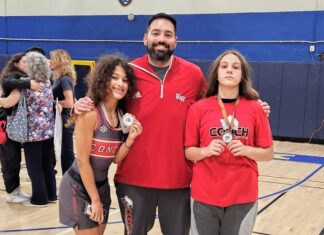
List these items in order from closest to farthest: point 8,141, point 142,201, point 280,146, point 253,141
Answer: point 253,141, point 142,201, point 8,141, point 280,146

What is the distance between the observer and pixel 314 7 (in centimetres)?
972

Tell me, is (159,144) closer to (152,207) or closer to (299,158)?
(152,207)

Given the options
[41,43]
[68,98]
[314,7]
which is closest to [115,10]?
[41,43]

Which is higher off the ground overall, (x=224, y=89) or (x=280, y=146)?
(x=224, y=89)

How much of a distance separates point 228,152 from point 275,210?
282 centimetres

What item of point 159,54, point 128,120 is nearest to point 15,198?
point 128,120

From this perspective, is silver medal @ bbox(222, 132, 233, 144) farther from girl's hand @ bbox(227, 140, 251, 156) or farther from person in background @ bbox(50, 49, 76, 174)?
person in background @ bbox(50, 49, 76, 174)

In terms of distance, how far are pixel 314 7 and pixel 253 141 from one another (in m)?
A: 8.22

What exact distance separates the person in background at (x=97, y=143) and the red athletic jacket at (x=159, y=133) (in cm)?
9

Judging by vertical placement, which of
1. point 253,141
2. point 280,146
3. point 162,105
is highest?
point 162,105

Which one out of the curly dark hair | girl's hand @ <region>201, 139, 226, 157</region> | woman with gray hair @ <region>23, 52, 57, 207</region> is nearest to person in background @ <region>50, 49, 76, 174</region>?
woman with gray hair @ <region>23, 52, 57, 207</region>

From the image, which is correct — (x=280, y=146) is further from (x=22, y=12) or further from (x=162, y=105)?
(x=22, y=12)

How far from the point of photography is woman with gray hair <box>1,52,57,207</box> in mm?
4690

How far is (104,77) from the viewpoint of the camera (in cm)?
254
